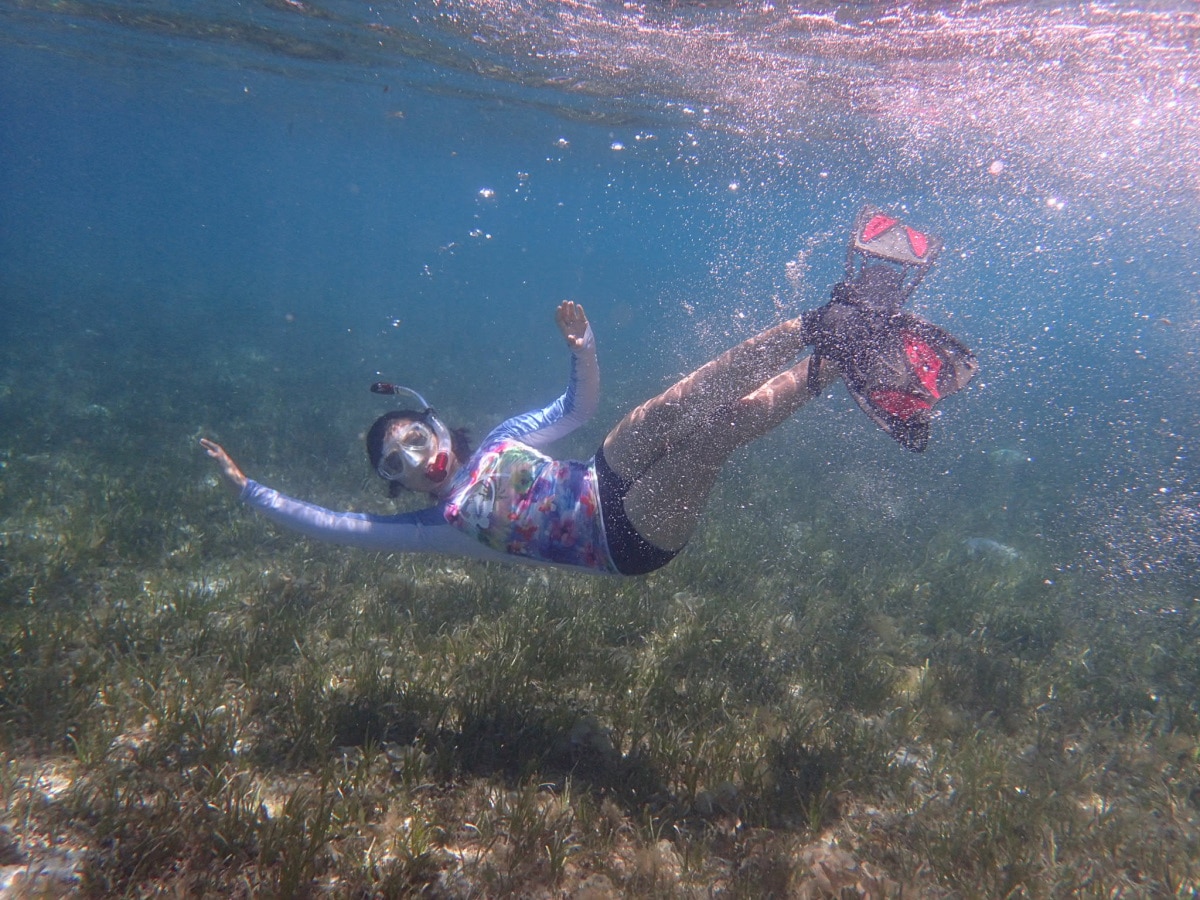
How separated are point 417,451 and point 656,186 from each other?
4226cm

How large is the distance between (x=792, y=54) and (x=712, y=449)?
14152mm

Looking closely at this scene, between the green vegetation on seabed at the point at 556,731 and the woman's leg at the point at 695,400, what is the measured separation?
6.64 feet

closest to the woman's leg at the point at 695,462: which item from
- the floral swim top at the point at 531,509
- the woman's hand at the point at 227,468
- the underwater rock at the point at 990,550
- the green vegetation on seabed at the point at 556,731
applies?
the floral swim top at the point at 531,509

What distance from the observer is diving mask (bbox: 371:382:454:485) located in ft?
12.7

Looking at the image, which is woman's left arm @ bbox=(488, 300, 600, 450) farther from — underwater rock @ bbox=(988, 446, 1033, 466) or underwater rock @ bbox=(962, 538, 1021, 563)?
underwater rock @ bbox=(988, 446, 1033, 466)

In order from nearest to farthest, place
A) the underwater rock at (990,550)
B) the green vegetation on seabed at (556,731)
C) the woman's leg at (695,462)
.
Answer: the green vegetation on seabed at (556,731), the woman's leg at (695,462), the underwater rock at (990,550)

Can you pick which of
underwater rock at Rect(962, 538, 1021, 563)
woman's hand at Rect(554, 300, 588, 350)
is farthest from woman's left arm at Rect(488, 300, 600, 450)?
underwater rock at Rect(962, 538, 1021, 563)

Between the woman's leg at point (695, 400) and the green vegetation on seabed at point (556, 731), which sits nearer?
the green vegetation on seabed at point (556, 731)

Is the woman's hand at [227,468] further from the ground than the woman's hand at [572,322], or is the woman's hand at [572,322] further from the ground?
the woman's hand at [572,322]

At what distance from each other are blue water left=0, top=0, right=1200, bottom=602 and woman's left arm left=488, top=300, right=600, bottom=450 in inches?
216

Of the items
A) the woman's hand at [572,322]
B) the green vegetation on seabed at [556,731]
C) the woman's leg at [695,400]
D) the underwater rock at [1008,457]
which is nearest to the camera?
the green vegetation on seabed at [556,731]

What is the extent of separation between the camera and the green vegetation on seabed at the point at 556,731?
10.9 feet

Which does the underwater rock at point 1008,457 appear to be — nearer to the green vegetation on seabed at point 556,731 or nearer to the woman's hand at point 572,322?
the green vegetation on seabed at point 556,731

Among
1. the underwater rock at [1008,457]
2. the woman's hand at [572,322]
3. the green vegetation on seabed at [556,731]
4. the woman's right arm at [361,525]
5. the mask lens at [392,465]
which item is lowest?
the underwater rock at [1008,457]
